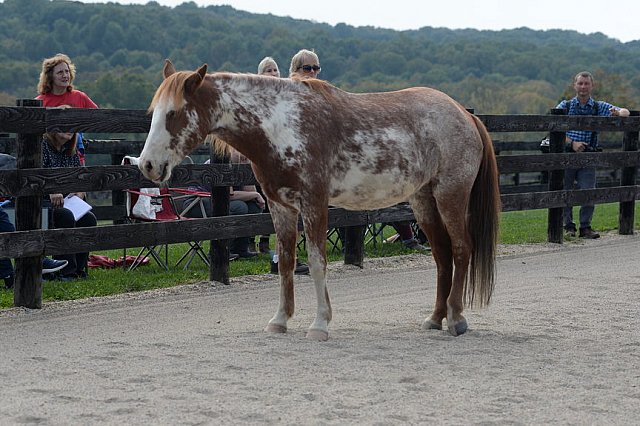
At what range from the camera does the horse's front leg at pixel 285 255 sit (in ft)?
19.4

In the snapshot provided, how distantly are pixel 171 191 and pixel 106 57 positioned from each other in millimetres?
51212

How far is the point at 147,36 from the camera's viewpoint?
207ft

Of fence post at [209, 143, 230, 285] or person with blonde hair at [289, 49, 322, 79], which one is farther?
fence post at [209, 143, 230, 285]

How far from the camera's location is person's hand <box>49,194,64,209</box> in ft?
25.0

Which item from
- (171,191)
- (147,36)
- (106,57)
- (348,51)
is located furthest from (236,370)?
(348,51)

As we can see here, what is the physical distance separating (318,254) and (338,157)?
2.00 feet

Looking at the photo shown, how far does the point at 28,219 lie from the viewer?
21.7 ft

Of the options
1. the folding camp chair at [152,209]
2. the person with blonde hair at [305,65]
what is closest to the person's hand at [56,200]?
the folding camp chair at [152,209]

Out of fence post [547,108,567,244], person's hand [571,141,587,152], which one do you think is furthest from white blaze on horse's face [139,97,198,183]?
person's hand [571,141,587,152]

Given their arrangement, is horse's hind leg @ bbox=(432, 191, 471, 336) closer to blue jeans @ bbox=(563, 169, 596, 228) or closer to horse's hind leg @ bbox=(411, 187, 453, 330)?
horse's hind leg @ bbox=(411, 187, 453, 330)

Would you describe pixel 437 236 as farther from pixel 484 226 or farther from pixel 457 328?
pixel 457 328

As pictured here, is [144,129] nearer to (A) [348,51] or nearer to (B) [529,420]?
(B) [529,420]

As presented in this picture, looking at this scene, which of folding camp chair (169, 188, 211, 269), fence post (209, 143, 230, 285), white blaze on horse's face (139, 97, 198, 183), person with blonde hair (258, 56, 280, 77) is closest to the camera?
white blaze on horse's face (139, 97, 198, 183)

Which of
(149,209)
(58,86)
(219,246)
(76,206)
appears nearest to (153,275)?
(149,209)
